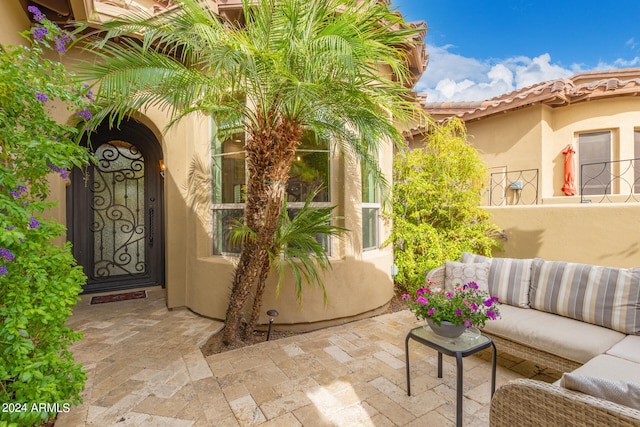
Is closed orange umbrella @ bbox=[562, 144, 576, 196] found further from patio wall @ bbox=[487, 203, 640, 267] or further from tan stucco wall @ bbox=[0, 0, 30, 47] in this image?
tan stucco wall @ bbox=[0, 0, 30, 47]

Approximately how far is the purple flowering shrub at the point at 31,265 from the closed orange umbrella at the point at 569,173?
10.2 m

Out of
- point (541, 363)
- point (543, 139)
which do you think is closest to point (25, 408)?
point (541, 363)

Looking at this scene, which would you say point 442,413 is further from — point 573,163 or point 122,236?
point 573,163

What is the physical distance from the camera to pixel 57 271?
2.54 meters

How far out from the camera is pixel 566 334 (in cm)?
304

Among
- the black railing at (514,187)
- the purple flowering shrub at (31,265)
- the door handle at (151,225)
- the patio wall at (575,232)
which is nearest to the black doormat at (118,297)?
the door handle at (151,225)

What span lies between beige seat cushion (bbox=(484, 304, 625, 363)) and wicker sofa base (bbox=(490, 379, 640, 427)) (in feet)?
5.10

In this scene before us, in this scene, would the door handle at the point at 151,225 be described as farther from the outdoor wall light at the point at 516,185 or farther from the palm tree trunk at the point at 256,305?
the outdoor wall light at the point at 516,185

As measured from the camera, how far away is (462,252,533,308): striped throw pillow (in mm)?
3879

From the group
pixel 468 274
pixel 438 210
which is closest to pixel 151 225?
pixel 438 210

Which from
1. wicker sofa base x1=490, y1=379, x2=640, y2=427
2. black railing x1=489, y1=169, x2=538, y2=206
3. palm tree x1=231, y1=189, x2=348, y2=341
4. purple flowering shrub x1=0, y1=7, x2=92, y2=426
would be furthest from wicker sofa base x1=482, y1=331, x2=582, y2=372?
black railing x1=489, y1=169, x2=538, y2=206

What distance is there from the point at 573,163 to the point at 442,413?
838 centimetres

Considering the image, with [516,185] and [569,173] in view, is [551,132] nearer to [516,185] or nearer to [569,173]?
[569,173]

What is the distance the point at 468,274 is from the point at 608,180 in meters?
6.84
